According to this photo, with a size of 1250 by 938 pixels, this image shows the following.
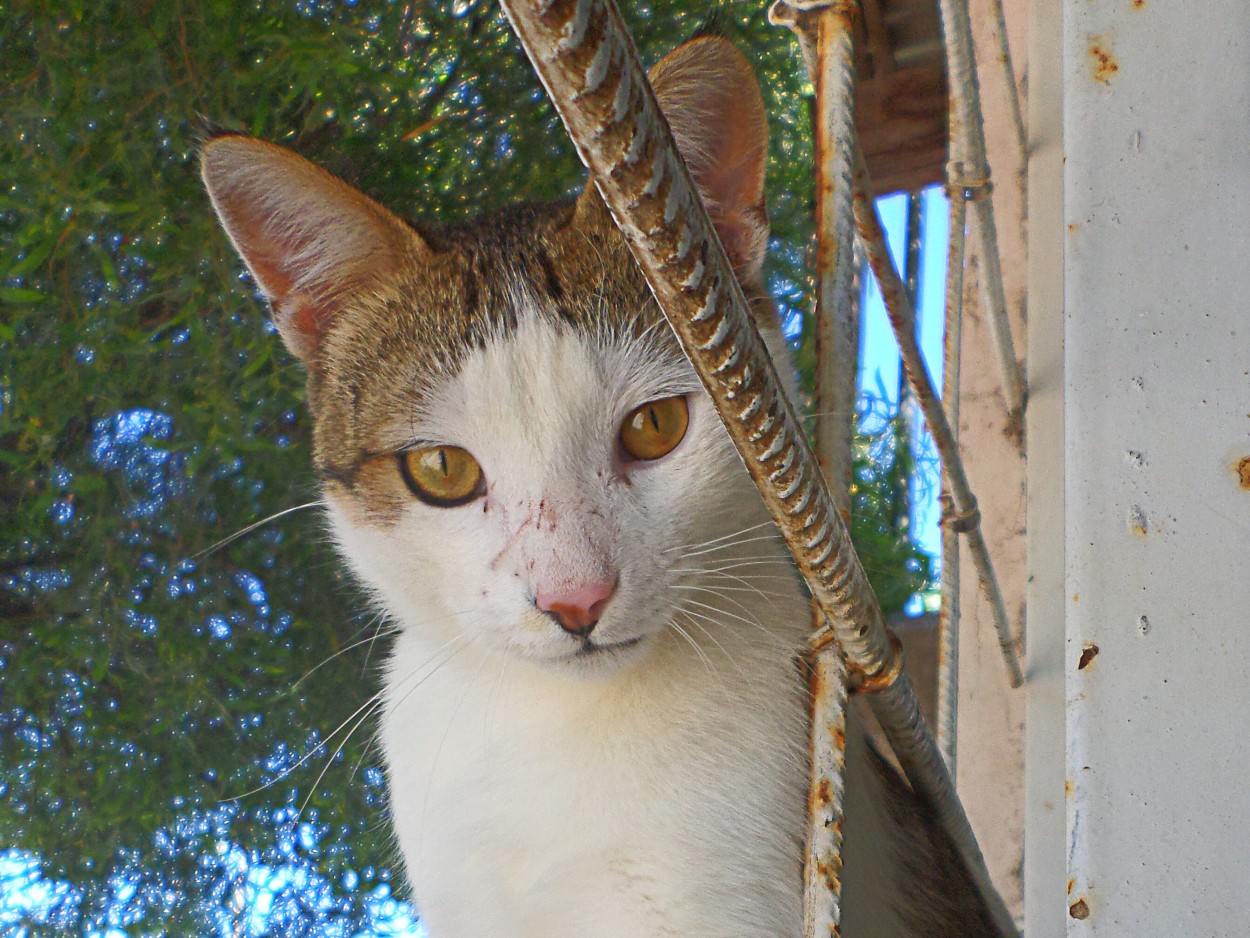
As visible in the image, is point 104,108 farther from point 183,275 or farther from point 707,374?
point 707,374

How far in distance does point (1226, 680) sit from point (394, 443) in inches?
24.0

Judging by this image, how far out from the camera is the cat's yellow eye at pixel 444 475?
0.83 m

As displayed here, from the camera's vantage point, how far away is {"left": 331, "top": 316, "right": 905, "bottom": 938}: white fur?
0.73 metres

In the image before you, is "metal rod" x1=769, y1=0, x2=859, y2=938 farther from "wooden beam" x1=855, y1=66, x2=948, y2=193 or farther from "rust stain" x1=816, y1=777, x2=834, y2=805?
"wooden beam" x1=855, y1=66, x2=948, y2=193

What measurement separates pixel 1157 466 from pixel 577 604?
1.15 feet

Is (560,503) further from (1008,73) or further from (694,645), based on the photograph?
(1008,73)

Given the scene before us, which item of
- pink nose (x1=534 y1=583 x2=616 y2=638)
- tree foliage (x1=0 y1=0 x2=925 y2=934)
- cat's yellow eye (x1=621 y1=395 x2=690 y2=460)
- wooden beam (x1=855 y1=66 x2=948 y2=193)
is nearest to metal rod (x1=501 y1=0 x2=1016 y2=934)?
pink nose (x1=534 y1=583 x2=616 y2=638)

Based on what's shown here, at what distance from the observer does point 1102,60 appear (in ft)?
1.70

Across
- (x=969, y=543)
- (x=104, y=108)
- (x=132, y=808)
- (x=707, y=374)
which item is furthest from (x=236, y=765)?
(x=707, y=374)

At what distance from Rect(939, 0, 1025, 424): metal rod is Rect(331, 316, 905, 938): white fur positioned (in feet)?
1.27

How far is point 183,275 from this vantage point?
1.66m

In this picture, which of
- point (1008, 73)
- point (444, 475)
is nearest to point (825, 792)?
point (444, 475)

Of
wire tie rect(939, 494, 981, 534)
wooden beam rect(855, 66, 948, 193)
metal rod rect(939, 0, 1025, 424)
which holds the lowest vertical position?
wire tie rect(939, 494, 981, 534)

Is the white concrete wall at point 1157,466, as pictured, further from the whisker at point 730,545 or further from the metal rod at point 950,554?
the metal rod at point 950,554
